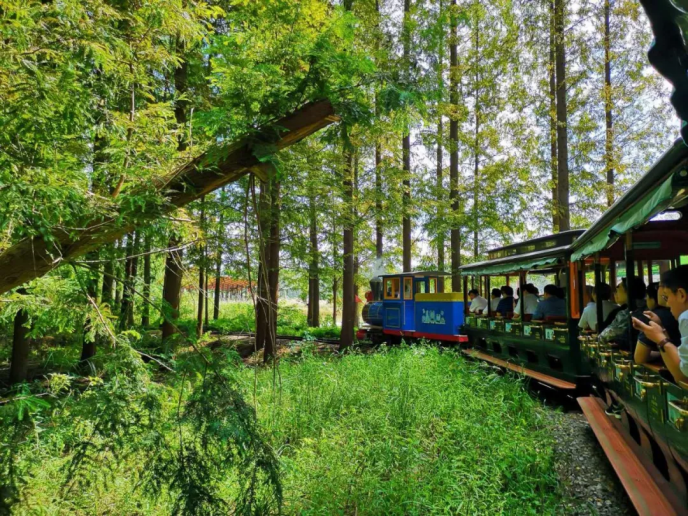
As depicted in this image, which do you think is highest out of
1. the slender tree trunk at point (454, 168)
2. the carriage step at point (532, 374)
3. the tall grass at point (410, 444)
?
the slender tree trunk at point (454, 168)

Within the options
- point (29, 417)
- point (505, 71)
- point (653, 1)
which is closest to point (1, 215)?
point (29, 417)

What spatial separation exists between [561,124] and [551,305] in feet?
18.1

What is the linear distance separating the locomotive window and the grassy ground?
21.9ft

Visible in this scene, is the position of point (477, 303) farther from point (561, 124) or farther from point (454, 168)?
point (454, 168)

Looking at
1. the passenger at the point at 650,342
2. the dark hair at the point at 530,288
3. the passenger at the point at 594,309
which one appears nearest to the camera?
the passenger at the point at 650,342

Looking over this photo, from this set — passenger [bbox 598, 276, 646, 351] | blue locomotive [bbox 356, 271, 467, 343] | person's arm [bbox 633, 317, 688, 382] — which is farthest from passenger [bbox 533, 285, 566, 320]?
person's arm [bbox 633, 317, 688, 382]

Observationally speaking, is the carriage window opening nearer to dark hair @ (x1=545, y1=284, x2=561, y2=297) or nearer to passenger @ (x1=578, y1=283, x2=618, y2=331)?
dark hair @ (x1=545, y1=284, x2=561, y2=297)

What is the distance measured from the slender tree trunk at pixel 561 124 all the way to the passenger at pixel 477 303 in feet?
9.17

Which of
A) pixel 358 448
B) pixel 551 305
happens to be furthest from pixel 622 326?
pixel 358 448

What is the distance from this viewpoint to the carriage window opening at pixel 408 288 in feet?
45.1

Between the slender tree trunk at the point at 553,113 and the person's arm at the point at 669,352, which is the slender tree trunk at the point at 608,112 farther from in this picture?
the person's arm at the point at 669,352

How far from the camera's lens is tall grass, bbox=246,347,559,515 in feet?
13.2

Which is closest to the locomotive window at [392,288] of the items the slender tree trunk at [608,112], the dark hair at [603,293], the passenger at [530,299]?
the passenger at [530,299]

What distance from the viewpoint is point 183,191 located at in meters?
2.69
